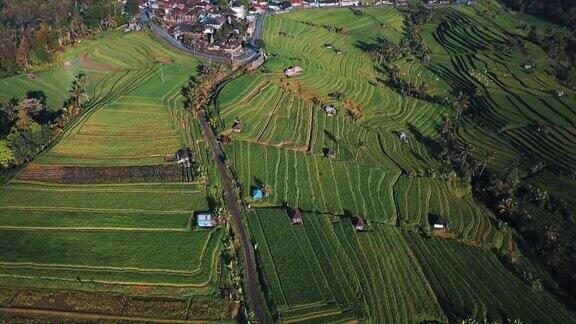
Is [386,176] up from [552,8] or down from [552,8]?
down

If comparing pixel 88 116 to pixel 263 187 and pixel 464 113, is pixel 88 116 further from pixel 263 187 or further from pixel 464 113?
pixel 464 113

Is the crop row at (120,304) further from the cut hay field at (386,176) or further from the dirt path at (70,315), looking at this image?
the cut hay field at (386,176)

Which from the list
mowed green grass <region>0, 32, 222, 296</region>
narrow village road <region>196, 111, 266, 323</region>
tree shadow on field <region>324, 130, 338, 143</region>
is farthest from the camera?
tree shadow on field <region>324, 130, 338, 143</region>

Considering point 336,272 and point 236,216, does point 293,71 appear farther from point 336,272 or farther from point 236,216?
point 336,272

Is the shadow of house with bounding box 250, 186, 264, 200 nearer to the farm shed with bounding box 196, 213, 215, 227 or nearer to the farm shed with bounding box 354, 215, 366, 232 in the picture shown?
the farm shed with bounding box 196, 213, 215, 227

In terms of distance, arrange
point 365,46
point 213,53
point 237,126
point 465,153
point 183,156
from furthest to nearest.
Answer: point 365,46
point 213,53
point 465,153
point 237,126
point 183,156

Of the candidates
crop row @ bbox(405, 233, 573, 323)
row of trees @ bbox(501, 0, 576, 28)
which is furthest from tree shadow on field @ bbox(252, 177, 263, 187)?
row of trees @ bbox(501, 0, 576, 28)

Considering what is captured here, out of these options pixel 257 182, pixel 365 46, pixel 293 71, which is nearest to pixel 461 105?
pixel 293 71
